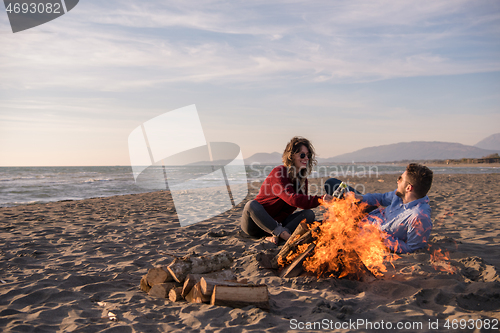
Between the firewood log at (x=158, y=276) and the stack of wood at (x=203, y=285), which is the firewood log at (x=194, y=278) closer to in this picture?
the stack of wood at (x=203, y=285)

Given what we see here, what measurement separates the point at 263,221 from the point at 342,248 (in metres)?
1.63

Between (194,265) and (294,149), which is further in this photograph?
(294,149)

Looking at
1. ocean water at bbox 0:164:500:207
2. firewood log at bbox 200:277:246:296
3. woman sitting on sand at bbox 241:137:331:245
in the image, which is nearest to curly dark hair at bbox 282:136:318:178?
woman sitting on sand at bbox 241:137:331:245

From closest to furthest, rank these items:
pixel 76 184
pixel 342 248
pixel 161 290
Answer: pixel 161 290
pixel 342 248
pixel 76 184

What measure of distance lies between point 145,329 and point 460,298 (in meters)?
2.91

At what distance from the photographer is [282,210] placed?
4965 mm

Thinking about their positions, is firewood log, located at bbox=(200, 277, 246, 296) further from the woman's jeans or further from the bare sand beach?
the woman's jeans

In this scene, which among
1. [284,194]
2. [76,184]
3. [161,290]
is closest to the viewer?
[161,290]

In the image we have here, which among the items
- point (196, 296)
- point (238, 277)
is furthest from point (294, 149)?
point (196, 296)

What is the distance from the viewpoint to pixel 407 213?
12.8ft

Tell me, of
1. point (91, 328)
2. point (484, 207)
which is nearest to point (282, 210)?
point (91, 328)

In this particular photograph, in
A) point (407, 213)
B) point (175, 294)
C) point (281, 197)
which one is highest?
point (281, 197)

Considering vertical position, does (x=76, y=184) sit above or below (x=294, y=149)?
below

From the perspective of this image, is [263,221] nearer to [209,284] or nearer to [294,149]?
[294,149]
